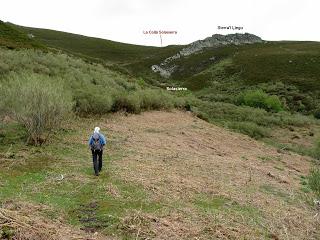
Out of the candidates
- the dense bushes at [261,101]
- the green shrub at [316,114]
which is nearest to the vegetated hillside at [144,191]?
the dense bushes at [261,101]

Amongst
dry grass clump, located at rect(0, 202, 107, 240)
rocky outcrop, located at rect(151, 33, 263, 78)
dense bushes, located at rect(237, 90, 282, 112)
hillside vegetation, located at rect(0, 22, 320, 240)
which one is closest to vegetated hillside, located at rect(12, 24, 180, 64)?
rocky outcrop, located at rect(151, 33, 263, 78)

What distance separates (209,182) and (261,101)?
1688 inches

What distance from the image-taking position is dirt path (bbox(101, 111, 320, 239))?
1195 cm

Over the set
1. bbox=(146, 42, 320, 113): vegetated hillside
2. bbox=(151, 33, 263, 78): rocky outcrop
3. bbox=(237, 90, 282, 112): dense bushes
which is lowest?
bbox=(237, 90, 282, 112): dense bushes

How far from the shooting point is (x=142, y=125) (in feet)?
96.8

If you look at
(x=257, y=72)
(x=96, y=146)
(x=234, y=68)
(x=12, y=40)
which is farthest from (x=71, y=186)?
(x=234, y=68)

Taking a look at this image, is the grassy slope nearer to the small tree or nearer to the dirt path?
the dirt path

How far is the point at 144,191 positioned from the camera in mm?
14352

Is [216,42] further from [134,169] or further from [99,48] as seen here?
[134,169]

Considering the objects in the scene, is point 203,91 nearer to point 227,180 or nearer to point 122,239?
point 227,180

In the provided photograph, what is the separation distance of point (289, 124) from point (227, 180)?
3179 centimetres

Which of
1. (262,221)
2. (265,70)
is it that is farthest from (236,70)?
(262,221)

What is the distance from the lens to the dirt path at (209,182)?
39.2 ft

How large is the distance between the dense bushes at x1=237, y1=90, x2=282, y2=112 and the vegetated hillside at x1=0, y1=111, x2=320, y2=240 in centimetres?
3250
